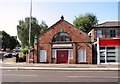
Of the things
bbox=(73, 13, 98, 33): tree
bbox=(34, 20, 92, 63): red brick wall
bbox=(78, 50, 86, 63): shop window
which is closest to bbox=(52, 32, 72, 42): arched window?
bbox=(34, 20, 92, 63): red brick wall

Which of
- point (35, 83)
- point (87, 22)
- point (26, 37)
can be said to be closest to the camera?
point (35, 83)

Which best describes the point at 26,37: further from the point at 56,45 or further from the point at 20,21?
the point at 56,45

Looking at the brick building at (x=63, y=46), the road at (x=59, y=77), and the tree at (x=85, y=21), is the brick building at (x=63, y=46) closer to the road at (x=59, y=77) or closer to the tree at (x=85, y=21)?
the road at (x=59, y=77)

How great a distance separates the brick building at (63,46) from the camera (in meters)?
41.4

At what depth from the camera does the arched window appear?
4222 cm

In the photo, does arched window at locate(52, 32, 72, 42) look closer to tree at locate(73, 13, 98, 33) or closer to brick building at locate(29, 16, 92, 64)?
brick building at locate(29, 16, 92, 64)

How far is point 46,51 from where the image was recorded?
42156 millimetres

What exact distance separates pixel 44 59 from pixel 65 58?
10.9 ft

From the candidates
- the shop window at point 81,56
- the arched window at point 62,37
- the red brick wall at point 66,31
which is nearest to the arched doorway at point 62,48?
the arched window at point 62,37

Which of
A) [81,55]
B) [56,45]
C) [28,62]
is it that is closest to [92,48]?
[81,55]

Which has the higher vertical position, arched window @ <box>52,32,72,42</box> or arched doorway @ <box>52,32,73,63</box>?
arched window @ <box>52,32,72,42</box>

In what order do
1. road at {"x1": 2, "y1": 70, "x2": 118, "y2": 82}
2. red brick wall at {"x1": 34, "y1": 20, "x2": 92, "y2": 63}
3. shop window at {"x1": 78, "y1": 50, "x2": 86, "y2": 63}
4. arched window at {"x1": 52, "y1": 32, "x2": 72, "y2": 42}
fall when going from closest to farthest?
road at {"x1": 2, "y1": 70, "x2": 118, "y2": 82}
shop window at {"x1": 78, "y1": 50, "x2": 86, "y2": 63}
red brick wall at {"x1": 34, "y1": 20, "x2": 92, "y2": 63}
arched window at {"x1": 52, "y1": 32, "x2": 72, "y2": 42}

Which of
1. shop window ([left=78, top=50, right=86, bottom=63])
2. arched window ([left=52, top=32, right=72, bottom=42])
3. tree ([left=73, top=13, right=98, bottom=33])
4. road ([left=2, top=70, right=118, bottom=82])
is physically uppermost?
tree ([left=73, top=13, right=98, bottom=33])

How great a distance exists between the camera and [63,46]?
4178 cm
